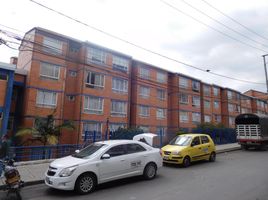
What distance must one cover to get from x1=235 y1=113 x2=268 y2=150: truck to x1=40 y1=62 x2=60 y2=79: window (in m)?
18.4

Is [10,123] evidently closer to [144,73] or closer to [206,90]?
[144,73]

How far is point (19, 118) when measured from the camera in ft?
64.4

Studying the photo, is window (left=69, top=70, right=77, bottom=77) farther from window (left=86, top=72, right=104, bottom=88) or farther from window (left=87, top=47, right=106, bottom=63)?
window (left=87, top=47, right=106, bottom=63)

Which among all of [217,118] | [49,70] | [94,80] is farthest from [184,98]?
[49,70]

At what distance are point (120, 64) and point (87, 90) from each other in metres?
5.94

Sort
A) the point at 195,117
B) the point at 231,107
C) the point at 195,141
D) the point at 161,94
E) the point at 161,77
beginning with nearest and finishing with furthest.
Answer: the point at 195,141 → the point at 161,94 → the point at 161,77 → the point at 195,117 → the point at 231,107

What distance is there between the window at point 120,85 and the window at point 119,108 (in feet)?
4.82

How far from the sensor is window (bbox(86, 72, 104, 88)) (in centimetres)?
2284

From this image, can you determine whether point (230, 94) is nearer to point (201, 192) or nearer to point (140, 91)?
point (140, 91)

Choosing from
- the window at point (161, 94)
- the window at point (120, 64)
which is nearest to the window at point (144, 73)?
the window at point (120, 64)

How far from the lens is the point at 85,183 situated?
21.6 feet

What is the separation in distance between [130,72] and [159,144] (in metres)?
13.3

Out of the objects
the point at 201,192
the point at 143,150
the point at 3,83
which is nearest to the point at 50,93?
the point at 3,83

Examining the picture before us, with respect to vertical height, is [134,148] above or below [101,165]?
above
